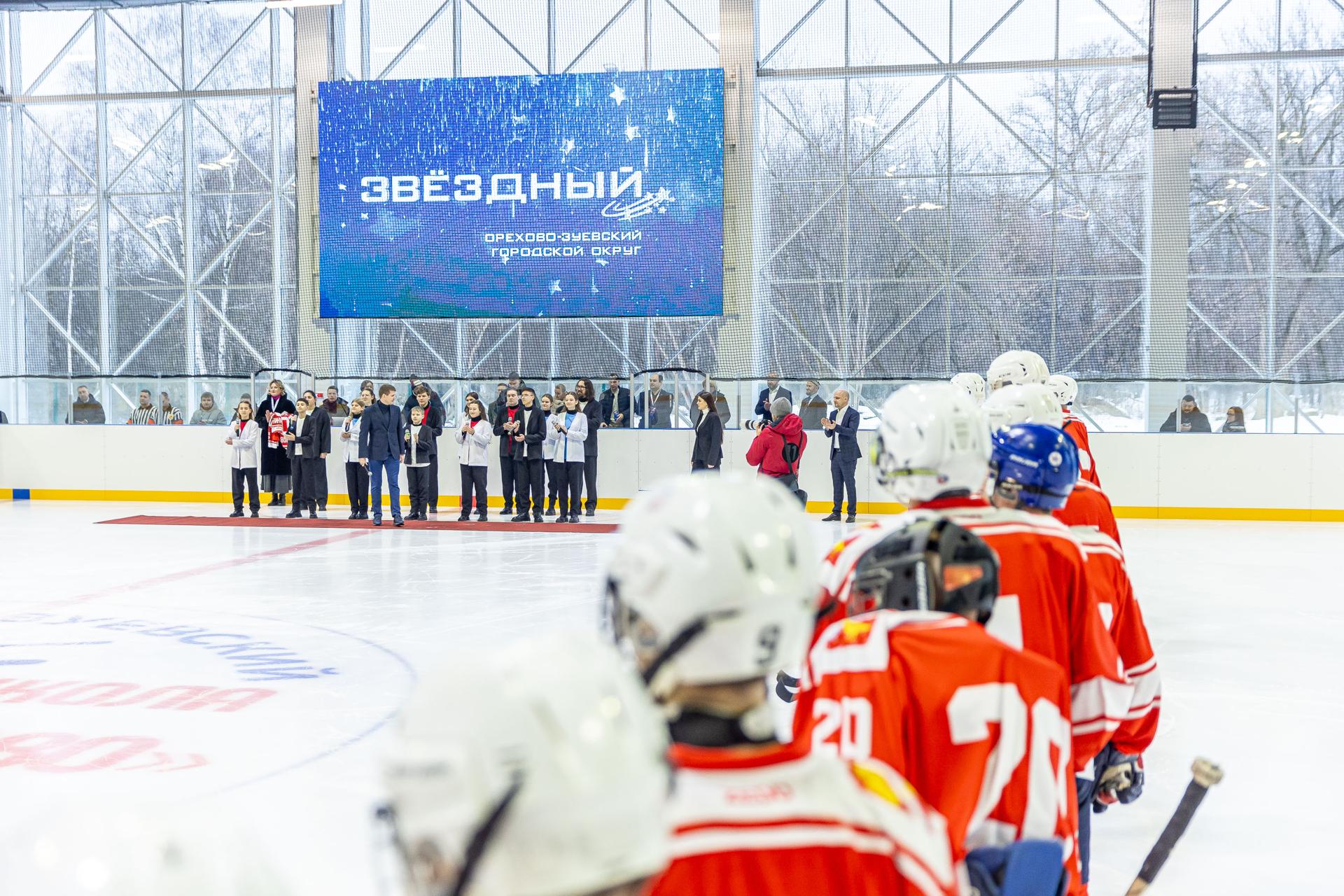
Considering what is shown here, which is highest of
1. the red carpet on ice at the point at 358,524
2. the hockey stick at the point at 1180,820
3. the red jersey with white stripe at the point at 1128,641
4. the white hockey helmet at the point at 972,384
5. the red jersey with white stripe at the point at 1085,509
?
the white hockey helmet at the point at 972,384

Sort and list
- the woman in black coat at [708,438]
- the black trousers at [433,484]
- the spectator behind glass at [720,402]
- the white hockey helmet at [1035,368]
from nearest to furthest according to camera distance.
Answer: the white hockey helmet at [1035,368] < the woman in black coat at [708,438] < the black trousers at [433,484] < the spectator behind glass at [720,402]

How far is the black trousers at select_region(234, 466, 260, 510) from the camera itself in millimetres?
15336

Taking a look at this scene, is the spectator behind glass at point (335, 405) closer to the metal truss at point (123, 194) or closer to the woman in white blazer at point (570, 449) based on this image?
the woman in white blazer at point (570, 449)

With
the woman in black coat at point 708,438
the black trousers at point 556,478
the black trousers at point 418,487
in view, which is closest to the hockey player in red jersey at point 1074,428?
the woman in black coat at point 708,438

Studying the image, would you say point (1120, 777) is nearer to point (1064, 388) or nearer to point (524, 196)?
point (1064, 388)

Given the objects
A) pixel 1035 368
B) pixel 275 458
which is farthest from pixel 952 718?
pixel 275 458

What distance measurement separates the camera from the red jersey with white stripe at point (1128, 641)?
9.18ft

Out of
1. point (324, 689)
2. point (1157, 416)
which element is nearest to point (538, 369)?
point (1157, 416)

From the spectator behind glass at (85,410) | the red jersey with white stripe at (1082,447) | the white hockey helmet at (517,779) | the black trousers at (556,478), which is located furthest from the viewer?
the spectator behind glass at (85,410)

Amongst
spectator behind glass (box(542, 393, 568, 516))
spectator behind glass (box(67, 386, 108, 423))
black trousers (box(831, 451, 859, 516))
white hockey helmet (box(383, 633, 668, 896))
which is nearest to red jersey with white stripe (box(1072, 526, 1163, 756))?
white hockey helmet (box(383, 633, 668, 896))

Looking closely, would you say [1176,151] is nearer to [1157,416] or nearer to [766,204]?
[1157,416]

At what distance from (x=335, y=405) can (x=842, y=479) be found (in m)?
6.78

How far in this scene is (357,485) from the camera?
1502 cm

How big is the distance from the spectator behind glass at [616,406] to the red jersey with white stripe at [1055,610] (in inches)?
564
